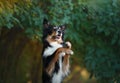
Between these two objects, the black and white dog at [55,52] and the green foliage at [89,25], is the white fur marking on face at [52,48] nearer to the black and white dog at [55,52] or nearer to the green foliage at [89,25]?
the black and white dog at [55,52]

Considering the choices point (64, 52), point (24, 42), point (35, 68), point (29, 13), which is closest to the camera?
point (64, 52)

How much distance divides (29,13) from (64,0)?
556 millimetres

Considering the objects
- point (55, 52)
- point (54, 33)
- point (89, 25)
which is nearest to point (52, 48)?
point (55, 52)

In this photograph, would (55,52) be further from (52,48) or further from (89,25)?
(89,25)

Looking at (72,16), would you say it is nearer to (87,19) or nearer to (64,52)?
(87,19)

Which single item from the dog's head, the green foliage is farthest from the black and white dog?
the green foliage

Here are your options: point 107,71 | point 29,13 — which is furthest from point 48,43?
point 107,71

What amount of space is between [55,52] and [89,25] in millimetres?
1752

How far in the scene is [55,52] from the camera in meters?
6.91

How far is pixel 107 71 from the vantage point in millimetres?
8516

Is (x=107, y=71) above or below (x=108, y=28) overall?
below

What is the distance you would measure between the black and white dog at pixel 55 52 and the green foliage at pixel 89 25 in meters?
1.01

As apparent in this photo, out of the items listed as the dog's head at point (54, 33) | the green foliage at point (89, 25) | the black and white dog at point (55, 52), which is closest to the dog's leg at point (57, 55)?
the black and white dog at point (55, 52)

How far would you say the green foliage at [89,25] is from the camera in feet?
26.7
